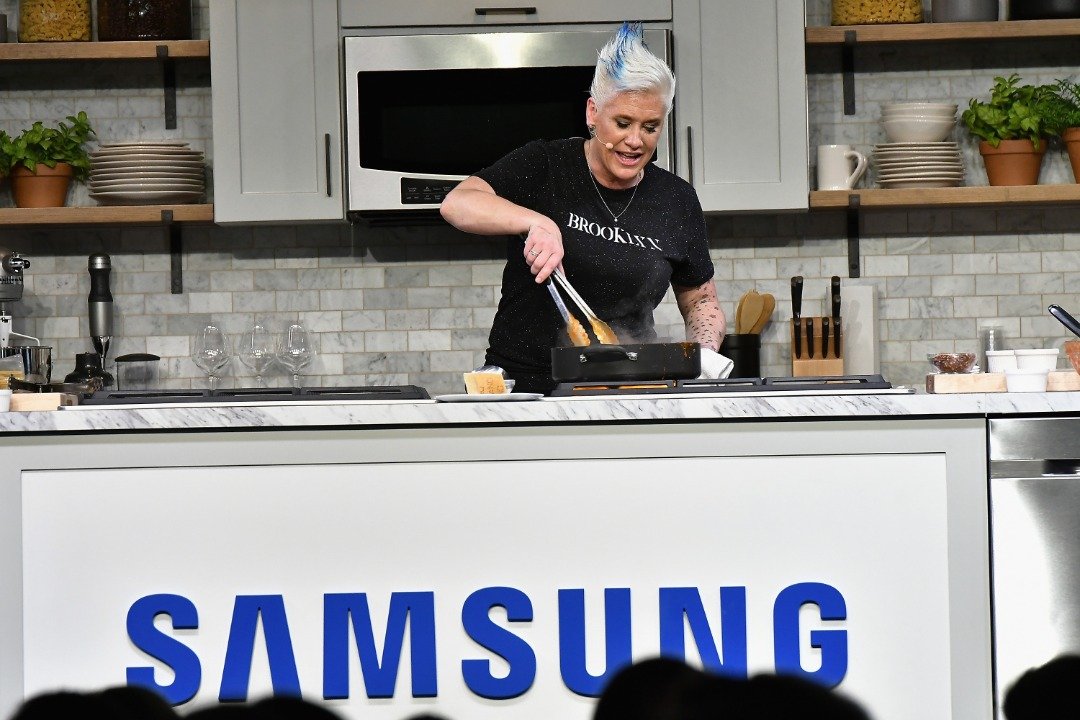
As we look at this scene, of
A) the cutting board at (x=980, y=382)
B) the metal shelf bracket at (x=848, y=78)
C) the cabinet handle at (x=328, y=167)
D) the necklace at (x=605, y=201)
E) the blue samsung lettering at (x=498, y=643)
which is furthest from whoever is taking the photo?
the metal shelf bracket at (x=848, y=78)

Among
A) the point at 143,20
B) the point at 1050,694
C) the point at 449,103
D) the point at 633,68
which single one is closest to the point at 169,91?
the point at 143,20

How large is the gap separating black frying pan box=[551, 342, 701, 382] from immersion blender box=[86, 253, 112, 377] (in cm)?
220

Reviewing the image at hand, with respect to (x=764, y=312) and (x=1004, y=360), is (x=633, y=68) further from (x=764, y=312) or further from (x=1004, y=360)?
(x=764, y=312)

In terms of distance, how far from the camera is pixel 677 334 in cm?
398

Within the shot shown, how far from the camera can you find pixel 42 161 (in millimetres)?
3811

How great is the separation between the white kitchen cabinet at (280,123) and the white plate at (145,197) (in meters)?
0.19

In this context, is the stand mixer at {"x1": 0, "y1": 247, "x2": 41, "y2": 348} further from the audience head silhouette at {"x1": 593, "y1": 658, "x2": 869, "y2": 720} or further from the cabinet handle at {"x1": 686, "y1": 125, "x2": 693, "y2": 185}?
the audience head silhouette at {"x1": 593, "y1": 658, "x2": 869, "y2": 720}

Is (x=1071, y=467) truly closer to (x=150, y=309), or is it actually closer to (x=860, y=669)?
(x=860, y=669)

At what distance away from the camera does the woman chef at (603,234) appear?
8.59 feet

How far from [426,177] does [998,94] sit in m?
1.78

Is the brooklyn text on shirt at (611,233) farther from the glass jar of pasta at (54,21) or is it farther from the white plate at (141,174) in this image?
the glass jar of pasta at (54,21)

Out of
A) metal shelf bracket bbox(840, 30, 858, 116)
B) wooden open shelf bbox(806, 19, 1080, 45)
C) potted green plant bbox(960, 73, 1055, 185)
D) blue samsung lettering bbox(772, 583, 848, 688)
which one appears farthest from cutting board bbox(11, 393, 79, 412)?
potted green plant bbox(960, 73, 1055, 185)

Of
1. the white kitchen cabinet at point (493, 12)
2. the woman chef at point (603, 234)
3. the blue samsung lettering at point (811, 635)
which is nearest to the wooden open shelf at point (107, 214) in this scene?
the white kitchen cabinet at point (493, 12)

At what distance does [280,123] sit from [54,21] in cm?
83
